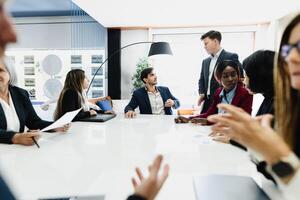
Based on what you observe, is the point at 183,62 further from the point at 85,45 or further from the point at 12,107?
the point at 12,107

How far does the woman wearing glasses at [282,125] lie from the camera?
577 mm

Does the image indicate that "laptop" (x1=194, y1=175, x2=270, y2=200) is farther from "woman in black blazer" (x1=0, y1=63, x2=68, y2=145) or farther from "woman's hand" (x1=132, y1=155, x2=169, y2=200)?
"woman in black blazer" (x1=0, y1=63, x2=68, y2=145)

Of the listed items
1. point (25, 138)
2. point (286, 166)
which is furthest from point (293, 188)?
point (25, 138)

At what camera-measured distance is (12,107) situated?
6.12 feet

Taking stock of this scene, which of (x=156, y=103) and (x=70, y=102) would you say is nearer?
(x=70, y=102)

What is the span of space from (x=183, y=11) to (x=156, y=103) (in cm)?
205

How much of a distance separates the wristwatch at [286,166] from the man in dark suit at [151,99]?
2.59 meters

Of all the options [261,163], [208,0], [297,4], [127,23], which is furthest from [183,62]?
[261,163]

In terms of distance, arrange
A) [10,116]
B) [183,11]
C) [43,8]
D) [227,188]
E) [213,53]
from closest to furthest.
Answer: [227,188]
[10,116]
[213,53]
[183,11]
[43,8]

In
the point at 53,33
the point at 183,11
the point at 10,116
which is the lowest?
the point at 10,116

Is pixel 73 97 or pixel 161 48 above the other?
pixel 161 48

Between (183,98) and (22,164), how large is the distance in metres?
4.88

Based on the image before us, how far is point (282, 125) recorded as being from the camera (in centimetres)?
82

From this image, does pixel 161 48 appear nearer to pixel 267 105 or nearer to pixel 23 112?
pixel 23 112
